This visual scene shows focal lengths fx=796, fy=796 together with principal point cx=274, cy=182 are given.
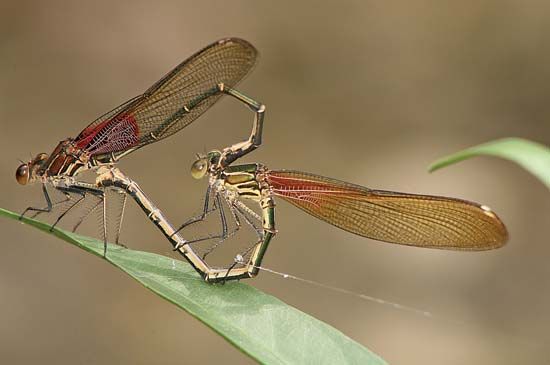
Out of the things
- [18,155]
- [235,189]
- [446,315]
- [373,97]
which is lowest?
[446,315]

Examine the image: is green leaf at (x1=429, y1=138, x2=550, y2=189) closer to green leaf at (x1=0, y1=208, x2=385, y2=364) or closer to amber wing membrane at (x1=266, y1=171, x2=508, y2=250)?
green leaf at (x1=0, y1=208, x2=385, y2=364)

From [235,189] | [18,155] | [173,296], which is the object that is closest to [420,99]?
[18,155]

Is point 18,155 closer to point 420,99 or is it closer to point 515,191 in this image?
point 420,99

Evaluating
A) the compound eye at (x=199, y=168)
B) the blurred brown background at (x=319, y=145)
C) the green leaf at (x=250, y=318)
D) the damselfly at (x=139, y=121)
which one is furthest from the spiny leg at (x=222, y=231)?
the blurred brown background at (x=319, y=145)

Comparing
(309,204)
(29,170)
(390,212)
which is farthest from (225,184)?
(29,170)

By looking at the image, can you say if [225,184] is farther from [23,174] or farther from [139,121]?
[23,174]
